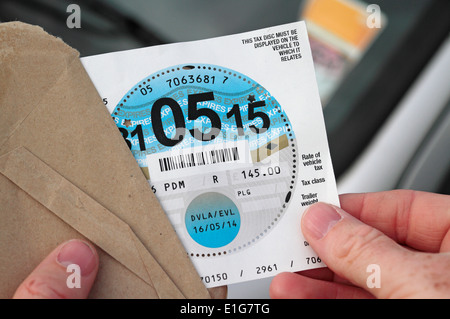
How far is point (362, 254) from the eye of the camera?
758 mm

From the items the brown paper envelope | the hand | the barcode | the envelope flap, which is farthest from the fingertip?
the envelope flap

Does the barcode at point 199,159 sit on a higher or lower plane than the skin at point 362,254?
higher

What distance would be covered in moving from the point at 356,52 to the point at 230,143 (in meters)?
0.55

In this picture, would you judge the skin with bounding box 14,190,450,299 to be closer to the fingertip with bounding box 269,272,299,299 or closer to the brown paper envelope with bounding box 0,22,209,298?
the fingertip with bounding box 269,272,299,299

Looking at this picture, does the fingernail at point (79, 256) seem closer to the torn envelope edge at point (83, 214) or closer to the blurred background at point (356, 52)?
the torn envelope edge at point (83, 214)

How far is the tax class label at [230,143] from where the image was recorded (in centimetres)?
86

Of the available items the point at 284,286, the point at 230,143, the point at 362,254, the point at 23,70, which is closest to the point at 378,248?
the point at 362,254

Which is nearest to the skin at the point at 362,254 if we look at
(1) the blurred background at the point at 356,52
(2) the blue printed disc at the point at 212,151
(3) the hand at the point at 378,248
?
(3) the hand at the point at 378,248

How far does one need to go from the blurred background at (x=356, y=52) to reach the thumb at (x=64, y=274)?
46 centimetres

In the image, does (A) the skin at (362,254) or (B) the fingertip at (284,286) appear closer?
(A) the skin at (362,254)

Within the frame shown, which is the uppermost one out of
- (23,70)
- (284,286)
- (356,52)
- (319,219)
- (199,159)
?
(356,52)

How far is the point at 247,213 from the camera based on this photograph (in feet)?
2.87

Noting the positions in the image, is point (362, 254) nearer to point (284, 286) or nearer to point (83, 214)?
point (284, 286)

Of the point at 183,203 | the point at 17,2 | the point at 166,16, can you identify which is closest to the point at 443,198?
the point at 183,203
